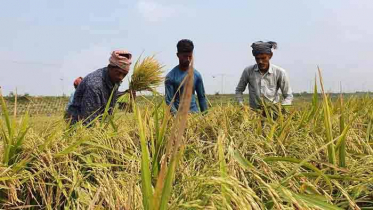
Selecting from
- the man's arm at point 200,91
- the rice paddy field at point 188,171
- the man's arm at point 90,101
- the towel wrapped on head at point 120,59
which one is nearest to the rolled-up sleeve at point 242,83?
the man's arm at point 200,91

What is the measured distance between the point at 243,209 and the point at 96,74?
84.9 inches

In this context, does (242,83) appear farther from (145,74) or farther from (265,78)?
(145,74)

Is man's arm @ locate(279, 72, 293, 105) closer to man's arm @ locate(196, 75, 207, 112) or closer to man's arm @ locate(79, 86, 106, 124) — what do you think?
man's arm @ locate(196, 75, 207, 112)

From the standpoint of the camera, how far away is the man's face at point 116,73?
2.99 metres

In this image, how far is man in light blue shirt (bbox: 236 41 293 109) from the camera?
3766 millimetres

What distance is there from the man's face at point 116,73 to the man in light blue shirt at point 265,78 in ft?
3.94

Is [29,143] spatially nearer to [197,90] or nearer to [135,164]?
[135,164]

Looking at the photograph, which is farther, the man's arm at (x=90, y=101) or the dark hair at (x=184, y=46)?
the dark hair at (x=184, y=46)

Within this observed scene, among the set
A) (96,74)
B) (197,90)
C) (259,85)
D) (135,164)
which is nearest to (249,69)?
(259,85)

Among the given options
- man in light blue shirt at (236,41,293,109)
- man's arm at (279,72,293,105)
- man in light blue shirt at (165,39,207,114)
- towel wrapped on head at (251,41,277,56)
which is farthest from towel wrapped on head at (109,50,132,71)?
man's arm at (279,72,293,105)

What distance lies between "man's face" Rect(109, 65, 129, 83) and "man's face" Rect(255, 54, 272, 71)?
1384 millimetres

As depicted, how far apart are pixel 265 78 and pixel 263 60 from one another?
0.61 feet

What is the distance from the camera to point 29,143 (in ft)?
5.39

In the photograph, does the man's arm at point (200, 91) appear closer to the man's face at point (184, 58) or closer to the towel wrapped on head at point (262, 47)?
the man's face at point (184, 58)
